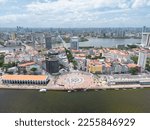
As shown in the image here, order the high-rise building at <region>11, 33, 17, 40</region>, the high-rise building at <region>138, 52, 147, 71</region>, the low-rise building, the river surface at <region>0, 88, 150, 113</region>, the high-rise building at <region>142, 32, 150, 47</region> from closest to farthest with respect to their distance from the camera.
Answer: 1. the river surface at <region>0, 88, 150, 113</region>
2. the low-rise building
3. the high-rise building at <region>138, 52, 147, 71</region>
4. the high-rise building at <region>142, 32, 150, 47</region>
5. the high-rise building at <region>11, 33, 17, 40</region>

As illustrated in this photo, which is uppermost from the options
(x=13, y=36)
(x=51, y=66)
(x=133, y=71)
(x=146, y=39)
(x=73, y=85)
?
(x=13, y=36)

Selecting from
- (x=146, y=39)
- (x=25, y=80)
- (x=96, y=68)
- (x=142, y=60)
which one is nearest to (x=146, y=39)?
(x=146, y=39)

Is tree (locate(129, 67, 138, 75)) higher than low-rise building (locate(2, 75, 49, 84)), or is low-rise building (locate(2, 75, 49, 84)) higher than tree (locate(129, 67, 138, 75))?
tree (locate(129, 67, 138, 75))

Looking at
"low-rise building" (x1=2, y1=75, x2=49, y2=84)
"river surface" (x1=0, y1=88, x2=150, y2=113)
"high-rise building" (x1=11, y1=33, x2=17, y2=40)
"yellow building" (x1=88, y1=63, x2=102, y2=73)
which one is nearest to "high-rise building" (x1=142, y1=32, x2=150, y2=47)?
"yellow building" (x1=88, y1=63, x2=102, y2=73)

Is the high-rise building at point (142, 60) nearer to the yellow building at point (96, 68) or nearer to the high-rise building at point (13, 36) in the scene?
the yellow building at point (96, 68)

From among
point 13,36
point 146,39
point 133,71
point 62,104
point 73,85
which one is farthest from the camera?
point 13,36

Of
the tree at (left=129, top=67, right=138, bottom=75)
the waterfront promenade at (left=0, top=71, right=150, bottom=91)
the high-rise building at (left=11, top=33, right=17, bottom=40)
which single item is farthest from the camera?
the high-rise building at (left=11, top=33, right=17, bottom=40)

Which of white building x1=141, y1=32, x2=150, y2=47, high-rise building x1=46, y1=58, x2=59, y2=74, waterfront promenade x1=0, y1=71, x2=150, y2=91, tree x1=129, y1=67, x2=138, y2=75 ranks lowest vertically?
waterfront promenade x1=0, y1=71, x2=150, y2=91

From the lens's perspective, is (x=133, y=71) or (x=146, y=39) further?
(x=146, y=39)

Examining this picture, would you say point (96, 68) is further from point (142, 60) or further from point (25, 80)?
point (25, 80)

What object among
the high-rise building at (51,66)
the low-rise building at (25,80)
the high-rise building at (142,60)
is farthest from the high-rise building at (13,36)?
the high-rise building at (142,60)

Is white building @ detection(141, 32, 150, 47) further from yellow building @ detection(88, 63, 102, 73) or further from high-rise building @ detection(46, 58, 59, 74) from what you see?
high-rise building @ detection(46, 58, 59, 74)
